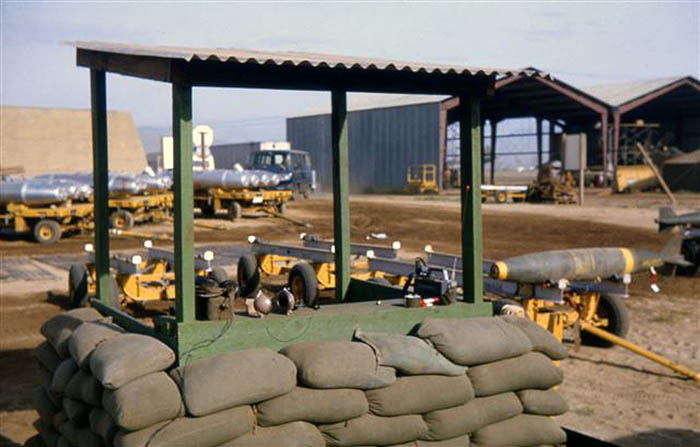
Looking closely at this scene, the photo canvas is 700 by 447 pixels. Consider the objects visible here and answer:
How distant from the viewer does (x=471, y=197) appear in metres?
5.79

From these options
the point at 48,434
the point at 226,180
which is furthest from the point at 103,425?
the point at 226,180

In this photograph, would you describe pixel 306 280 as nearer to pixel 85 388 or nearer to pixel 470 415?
pixel 470 415

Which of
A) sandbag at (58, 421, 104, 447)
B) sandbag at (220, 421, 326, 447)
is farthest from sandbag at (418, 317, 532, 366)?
sandbag at (58, 421, 104, 447)

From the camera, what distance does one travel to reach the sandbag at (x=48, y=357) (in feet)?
18.3

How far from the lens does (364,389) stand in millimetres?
4746

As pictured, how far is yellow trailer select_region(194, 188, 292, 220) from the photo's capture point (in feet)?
84.8

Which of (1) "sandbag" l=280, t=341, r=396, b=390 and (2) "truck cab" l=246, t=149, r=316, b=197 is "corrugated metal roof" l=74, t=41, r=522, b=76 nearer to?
(1) "sandbag" l=280, t=341, r=396, b=390

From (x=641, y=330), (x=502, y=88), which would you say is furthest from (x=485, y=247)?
(x=502, y=88)

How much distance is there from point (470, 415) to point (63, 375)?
263 cm

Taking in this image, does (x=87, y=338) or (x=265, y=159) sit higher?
(x=265, y=159)

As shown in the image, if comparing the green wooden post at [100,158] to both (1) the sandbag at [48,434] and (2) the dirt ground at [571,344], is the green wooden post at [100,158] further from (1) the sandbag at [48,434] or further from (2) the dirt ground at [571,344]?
(2) the dirt ground at [571,344]

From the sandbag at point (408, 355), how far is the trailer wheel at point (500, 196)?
102 feet

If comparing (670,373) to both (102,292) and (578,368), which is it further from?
(102,292)

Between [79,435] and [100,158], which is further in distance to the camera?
[100,158]
